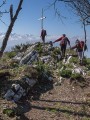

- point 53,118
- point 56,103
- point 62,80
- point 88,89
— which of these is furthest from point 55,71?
point 53,118

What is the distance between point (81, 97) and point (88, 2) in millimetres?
5782

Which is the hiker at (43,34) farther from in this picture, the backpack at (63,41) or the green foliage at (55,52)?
the backpack at (63,41)

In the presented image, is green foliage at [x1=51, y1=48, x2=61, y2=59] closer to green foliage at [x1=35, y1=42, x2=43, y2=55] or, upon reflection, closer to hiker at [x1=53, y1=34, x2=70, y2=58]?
hiker at [x1=53, y1=34, x2=70, y2=58]

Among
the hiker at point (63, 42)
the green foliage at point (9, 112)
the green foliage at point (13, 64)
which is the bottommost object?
the green foliage at point (9, 112)

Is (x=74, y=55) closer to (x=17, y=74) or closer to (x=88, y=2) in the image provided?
(x=17, y=74)

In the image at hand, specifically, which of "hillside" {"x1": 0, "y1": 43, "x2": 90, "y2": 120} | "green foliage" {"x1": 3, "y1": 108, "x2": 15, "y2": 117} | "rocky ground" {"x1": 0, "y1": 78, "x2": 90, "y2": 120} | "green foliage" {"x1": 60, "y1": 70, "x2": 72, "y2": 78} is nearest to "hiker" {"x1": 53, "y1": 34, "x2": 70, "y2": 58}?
"hillside" {"x1": 0, "y1": 43, "x2": 90, "y2": 120}

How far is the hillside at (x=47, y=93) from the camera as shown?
51.9ft

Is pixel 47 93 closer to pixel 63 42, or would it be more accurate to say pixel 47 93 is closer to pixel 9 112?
pixel 9 112

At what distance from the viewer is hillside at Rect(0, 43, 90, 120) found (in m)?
15.8

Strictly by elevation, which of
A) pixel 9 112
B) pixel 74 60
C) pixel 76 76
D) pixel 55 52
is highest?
pixel 55 52

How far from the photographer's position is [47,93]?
744 inches

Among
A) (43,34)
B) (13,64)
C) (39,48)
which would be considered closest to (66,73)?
(13,64)

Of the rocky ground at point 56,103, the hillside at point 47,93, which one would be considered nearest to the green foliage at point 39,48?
the hillside at point 47,93

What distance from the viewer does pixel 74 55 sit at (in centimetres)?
2825
